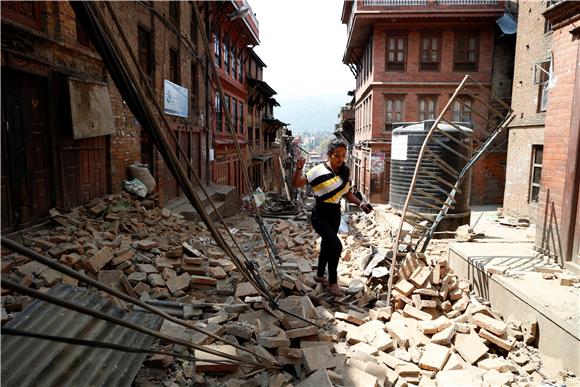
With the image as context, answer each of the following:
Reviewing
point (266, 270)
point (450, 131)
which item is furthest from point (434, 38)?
point (266, 270)

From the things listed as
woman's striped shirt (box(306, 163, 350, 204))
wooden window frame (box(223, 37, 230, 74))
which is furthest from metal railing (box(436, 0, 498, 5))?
woman's striped shirt (box(306, 163, 350, 204))

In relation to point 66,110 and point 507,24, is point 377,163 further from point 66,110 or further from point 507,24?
point 66,110

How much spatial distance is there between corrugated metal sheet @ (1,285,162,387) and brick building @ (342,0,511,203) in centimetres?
2306

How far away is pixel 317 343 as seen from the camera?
411 centimetres

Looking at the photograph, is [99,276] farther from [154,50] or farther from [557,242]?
[154,50]

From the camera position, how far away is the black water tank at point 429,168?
454 inches

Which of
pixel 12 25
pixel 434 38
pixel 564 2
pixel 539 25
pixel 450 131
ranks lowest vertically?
pixel 450 131

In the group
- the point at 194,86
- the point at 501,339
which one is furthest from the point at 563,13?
the point at 194,86

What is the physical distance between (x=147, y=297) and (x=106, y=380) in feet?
6.53

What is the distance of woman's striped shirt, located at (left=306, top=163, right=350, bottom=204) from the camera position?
17.3 ft

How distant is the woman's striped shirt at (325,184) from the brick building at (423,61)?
20549 mm

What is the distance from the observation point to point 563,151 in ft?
22.6

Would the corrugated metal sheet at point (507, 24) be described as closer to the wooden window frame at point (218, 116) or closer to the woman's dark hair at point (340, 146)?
the wooden window frame at point (218, 116)

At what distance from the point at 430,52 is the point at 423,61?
71cm
